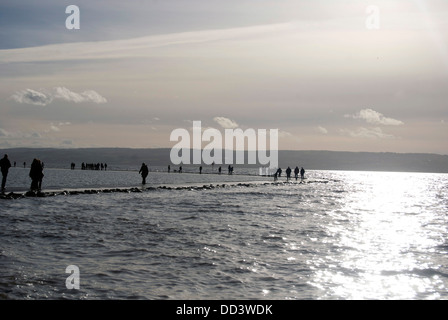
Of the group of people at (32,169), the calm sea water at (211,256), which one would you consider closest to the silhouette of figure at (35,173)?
the group of people at (32,169)

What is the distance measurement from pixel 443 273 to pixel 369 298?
4.16m

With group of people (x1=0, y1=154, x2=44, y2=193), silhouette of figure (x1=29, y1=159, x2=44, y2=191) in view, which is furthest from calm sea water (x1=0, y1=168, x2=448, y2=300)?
silhouette of figure (x1=29, y1=159, x2=44, y2=191)

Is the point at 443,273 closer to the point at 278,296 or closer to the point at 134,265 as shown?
the point at 278,296

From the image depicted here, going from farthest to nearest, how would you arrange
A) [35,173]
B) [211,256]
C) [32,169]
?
[35,173]
[32,169]
[211,256]

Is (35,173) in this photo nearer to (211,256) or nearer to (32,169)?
(32,169)

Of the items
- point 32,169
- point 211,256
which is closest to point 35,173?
point 32,169

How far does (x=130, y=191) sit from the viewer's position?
42.2 m

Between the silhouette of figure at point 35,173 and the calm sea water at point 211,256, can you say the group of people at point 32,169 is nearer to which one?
the silhouette of figure at point 35,173

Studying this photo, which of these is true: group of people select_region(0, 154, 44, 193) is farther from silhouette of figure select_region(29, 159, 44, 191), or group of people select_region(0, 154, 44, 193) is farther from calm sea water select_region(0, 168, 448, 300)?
calm sea water select_region(0, 168, 448, 300)

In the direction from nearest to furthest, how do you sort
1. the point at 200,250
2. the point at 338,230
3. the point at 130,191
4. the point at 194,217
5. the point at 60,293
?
1. the point at 60,293
2. the point at 200,250
3. the point at 338,230
4. the point at 194,217
5. the point at 130,191
